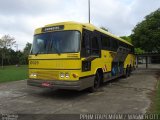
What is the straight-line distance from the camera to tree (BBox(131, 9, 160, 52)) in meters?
25.0

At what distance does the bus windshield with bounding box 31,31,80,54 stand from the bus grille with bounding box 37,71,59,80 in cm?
86

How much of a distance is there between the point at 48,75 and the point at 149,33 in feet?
57.6

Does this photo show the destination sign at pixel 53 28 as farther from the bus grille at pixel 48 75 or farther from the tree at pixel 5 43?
the tree at pixel 5 43

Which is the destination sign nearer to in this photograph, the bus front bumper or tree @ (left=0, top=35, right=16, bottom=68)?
the bus front bumper

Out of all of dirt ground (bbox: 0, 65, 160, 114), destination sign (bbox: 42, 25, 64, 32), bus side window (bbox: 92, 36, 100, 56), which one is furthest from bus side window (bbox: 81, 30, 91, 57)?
dirt ground (bbox: 0, 65, 160, 114)

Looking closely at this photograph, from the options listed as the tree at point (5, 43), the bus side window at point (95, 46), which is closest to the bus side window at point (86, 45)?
the bus side window at point (95, 46)

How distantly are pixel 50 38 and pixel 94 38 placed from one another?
230 cm

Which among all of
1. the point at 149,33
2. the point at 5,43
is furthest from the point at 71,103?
the point at 5,43

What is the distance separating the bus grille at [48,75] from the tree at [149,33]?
17.1 m

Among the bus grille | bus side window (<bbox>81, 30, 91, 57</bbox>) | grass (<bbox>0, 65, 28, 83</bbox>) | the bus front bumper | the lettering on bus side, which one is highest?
bus side window (<bbox>81, 30, 91, 57</bbox>)

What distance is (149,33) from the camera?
82.9 feet

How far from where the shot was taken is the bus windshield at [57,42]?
9961 mm

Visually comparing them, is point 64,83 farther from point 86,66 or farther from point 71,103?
point 86,66

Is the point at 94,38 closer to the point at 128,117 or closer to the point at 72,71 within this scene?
the point at 72,71
